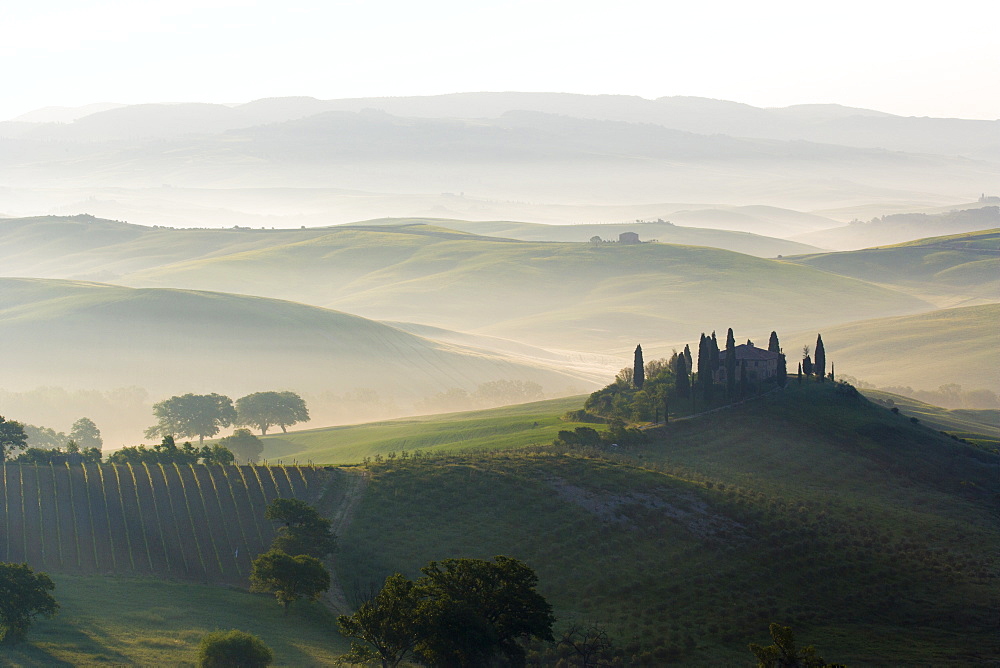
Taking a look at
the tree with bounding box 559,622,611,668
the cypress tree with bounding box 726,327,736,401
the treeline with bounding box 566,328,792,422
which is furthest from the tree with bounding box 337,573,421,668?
the cypress tree with bounding box 726,327,736,401

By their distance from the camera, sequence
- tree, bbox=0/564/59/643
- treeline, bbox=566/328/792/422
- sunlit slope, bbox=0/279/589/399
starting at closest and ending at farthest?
tree, bbox=0/564/59/643, treeline, bbox=566/328/792/422, sunlit slope, bbox=0/279/589/399

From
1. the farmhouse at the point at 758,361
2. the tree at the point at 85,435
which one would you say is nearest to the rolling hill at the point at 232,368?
the tree at the point at 85,435

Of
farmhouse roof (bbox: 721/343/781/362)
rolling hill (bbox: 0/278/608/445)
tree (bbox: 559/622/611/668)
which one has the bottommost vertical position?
tree (bbox: 559/622/611/668)

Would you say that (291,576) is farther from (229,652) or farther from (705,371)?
(705,371)

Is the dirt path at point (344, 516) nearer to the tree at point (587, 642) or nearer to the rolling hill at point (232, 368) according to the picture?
the tree at point (587, 642)

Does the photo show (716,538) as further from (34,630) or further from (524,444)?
(34,630)

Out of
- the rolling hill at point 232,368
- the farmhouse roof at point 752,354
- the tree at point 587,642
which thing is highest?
the farmhouse roof at point 752,354

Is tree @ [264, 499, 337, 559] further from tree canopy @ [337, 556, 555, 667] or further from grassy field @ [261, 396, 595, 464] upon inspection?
grassy field @ [261, 396, 595, 464]
